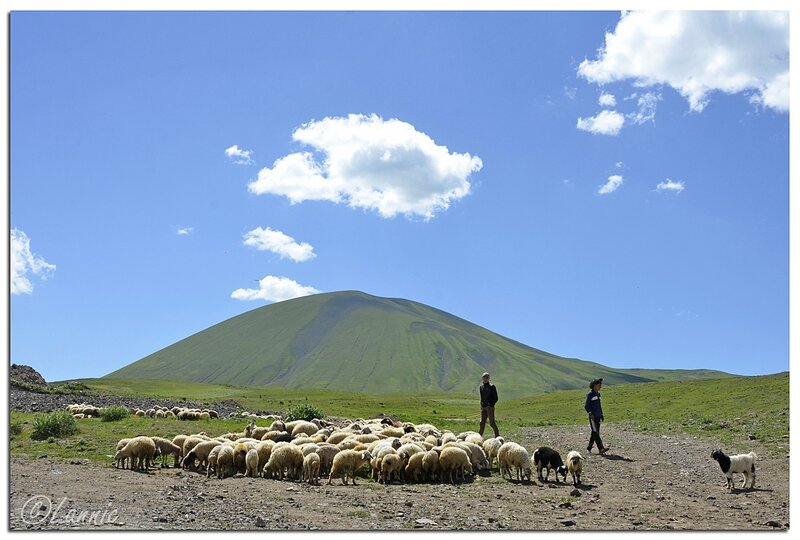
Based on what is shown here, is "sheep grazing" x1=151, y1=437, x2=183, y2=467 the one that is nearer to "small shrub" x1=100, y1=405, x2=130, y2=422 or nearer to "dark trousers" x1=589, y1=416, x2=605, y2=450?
"dark trousers" x1=589, y1=416, x2=605, y2=450

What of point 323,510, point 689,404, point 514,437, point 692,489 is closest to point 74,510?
point 323,510

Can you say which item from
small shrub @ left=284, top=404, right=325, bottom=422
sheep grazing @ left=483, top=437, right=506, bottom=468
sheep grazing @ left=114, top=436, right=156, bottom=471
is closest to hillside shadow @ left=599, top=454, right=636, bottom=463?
sheep grazing @ left=483, top=437, right=506, bottom=468

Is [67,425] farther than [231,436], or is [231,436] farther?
[67,425]

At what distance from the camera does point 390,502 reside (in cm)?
1428

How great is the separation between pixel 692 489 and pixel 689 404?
4007cm

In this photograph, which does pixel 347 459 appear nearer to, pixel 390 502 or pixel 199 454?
pixel 390 502

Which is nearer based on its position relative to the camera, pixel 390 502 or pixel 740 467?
pixel 390 502

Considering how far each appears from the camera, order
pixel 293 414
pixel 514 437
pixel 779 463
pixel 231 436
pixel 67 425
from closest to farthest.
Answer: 1. pixel 779 463
2. pixel 231 436
3. pixel 67 425
4. pixel 514 437
5. pixel 293 414

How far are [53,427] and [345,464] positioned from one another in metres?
15.4

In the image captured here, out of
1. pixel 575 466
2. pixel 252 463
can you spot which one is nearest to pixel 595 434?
pixel 575 466

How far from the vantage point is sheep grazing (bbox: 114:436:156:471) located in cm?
Result: 1855

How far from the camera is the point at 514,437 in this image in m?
30.0

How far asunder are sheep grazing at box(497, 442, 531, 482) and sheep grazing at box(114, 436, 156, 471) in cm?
1007

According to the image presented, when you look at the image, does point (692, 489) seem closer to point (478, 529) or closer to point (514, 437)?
point (478, 529)
